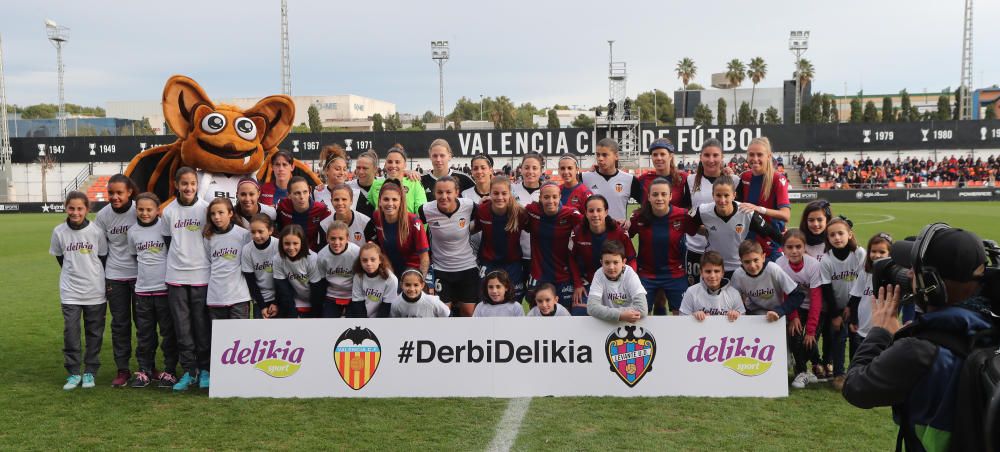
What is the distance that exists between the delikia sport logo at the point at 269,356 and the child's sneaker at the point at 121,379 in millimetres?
1105

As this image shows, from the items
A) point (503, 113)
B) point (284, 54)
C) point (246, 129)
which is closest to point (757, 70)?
point (503, 113)

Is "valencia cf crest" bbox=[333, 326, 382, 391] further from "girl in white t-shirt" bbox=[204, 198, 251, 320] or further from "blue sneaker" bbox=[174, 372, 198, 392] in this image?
"blue sneaker" bbox=[174, 372, 198, 392]

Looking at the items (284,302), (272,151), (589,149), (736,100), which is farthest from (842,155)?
(284,302)

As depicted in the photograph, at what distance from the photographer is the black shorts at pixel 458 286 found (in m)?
7.09

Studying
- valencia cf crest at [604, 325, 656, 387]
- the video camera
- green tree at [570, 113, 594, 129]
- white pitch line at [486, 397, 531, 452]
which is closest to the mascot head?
white pitch line at [486, 397, 531, 452]

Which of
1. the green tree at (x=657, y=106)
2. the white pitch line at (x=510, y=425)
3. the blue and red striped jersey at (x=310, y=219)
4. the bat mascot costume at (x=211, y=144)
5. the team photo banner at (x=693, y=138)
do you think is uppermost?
the green tree at (x=657, y=106)

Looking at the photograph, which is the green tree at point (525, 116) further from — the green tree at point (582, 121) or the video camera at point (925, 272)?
the video camera at point (925, 272)

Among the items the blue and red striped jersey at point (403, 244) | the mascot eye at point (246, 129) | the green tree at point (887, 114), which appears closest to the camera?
the blue and red striped jersey at point (403, 244)

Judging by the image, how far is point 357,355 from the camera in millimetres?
6004

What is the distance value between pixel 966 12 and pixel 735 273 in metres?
45.4

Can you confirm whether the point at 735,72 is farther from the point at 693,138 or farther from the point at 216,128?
the point at 216,128

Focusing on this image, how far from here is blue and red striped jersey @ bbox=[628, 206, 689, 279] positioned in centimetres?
670

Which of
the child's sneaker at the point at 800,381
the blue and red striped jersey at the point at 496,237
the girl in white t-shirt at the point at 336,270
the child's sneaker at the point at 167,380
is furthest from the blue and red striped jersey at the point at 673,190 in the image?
the child's sneaker at the point at 167,380

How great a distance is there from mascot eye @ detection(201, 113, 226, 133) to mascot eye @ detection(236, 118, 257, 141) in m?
0.20
